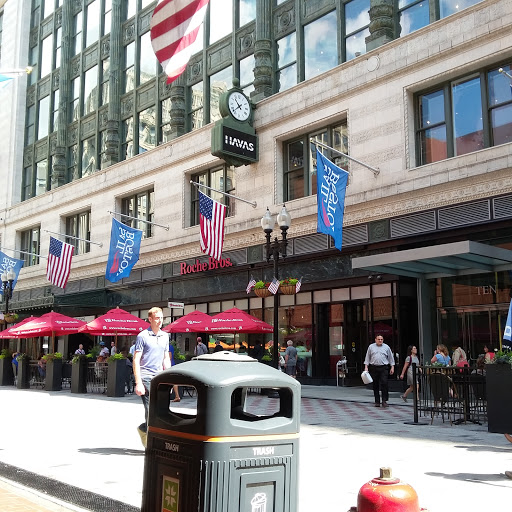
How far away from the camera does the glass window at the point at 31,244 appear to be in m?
39.2

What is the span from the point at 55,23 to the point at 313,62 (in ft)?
76.4

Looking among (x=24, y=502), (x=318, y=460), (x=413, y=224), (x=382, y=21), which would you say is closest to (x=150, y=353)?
(x=318, y=460)

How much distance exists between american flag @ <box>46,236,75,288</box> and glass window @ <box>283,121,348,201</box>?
1032 centimetres

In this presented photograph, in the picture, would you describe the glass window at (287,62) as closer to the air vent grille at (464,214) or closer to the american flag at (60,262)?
the air vent grille at (464,214)

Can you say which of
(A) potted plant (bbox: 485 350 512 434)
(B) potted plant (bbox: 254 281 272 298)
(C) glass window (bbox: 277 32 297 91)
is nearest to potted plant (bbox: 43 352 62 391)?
(B) potted plant (bbox: 254 281 272 298)

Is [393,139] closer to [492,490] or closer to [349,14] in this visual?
[349,14]

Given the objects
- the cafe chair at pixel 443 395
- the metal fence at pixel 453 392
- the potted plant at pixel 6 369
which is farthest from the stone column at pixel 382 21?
the potted plant at pixel 6 369

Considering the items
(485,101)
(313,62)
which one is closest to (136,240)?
(313,62)

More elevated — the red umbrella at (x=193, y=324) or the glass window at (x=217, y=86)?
the glass window at (x=217, y=86)

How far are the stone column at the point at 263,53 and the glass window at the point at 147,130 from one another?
7.39 m

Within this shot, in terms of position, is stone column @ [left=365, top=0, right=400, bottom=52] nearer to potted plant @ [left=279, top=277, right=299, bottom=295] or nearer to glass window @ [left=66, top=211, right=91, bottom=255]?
potted plant @ [left=279, top=277, right=299, bottom=295]

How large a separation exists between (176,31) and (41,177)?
98.1 feet

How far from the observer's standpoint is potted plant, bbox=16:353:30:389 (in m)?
24.8

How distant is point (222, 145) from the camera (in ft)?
77.4
